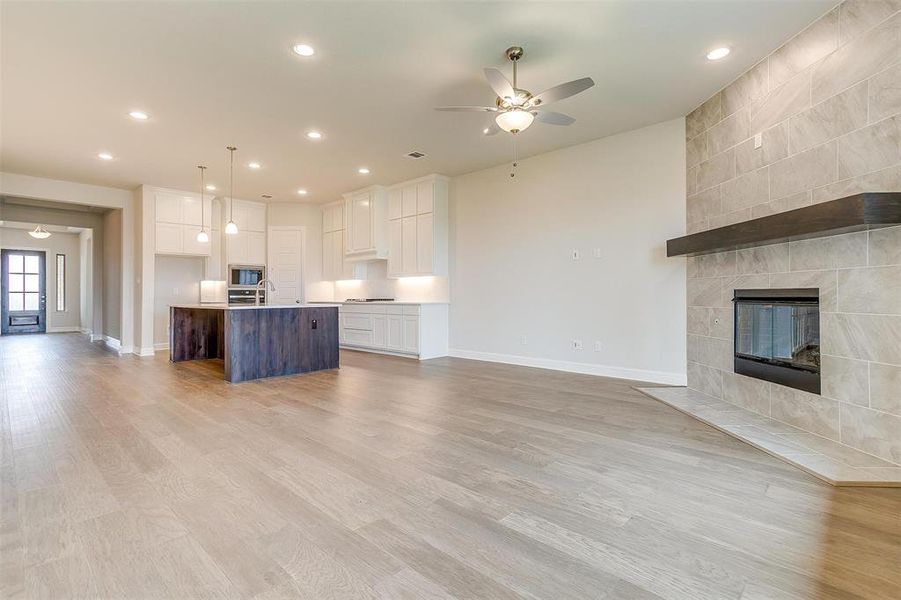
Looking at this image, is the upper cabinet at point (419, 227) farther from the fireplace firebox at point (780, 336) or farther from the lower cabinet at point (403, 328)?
the fireplace firebox at point (780, 336)

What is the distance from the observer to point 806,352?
321 cm

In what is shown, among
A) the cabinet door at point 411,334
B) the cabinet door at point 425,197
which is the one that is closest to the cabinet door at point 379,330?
the cabinet door at point 411,334

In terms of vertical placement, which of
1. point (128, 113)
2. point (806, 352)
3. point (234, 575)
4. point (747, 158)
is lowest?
point (234, 575)

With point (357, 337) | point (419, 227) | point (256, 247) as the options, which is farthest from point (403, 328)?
point (256, 247)

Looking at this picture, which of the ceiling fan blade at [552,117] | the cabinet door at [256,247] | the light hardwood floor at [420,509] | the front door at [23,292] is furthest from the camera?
the front door at [23,292]

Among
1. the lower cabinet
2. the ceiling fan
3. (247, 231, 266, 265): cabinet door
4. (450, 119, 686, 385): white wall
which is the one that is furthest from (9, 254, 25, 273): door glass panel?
the ceiling fan

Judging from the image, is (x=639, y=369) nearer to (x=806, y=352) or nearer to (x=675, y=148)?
(x=806, y=352)

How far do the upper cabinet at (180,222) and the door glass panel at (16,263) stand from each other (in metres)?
7.75

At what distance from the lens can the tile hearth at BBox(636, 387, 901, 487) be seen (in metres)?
2.39

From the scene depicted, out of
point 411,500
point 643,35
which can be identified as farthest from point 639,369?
point 411,500

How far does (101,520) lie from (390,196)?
654cm

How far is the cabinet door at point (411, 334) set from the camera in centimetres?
693

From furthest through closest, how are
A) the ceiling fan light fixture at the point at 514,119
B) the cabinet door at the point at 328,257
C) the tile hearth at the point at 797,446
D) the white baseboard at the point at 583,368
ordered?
the cabinet door at the point at 328,257 → the white baseboard at the point at 583,368 → the ceiling fan light fixture at the point at 514,119 → the tile hearth at the point at 797,446

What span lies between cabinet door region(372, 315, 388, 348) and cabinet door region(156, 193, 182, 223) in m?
4.20
